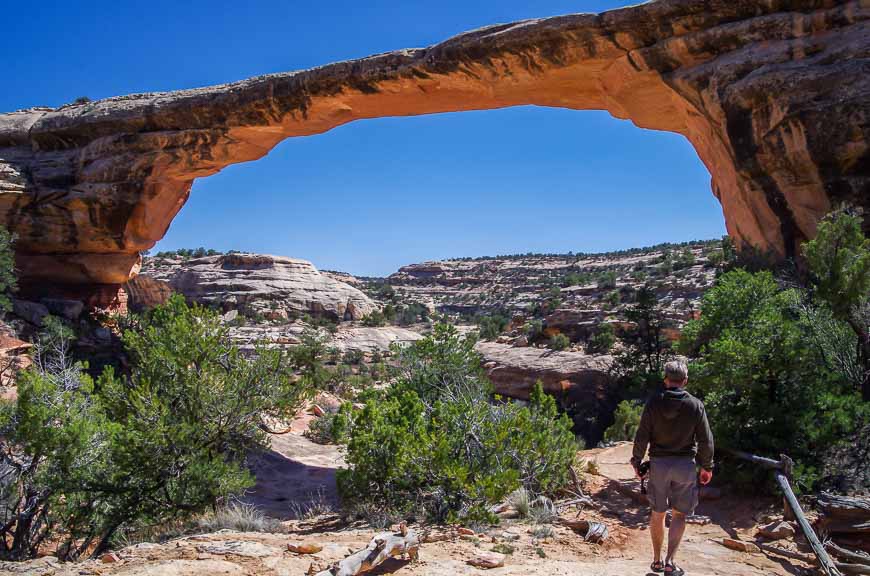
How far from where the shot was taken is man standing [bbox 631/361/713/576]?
3.84m

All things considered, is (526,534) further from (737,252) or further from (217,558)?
(737,252)

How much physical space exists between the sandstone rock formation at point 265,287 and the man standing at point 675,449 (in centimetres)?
2813

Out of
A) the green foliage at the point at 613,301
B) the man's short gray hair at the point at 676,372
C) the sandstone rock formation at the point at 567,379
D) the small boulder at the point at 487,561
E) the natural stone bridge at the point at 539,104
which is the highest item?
the natural stone bridge at the point at 539,104

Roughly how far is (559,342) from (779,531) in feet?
49.6

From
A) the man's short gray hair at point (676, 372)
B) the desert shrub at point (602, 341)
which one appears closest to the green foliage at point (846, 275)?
the man's short gray hair at point (676, 372)

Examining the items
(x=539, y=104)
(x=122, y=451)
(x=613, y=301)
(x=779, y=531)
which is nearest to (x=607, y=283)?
(x=613, y=301)

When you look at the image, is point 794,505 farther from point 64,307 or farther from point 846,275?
point 64,307

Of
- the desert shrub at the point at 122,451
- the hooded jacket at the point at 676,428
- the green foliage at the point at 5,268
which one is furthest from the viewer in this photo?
the green foliage at the point at 5,268

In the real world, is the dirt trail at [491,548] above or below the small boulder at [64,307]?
below

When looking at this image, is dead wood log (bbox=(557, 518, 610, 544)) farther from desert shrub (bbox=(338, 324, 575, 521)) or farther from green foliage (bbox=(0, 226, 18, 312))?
green foliage (bbox=(0, 226, 18, 312))

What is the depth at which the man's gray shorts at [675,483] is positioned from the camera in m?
3.87

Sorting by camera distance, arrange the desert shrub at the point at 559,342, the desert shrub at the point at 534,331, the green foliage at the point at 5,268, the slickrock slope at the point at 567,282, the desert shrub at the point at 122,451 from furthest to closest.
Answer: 1. the slickrock slope at the point at 567,282
2. the desert shrub at the point at 534,331
3. the desert shrub at the point at 559,342
4. the green foliage at the point at 5,268
5. the desert shrub at the point at 122,451

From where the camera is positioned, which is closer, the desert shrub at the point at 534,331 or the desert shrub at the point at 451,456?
the desert shrub at the point at 451,456

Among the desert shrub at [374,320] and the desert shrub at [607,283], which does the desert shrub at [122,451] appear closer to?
the desert shrub at [607,283]
